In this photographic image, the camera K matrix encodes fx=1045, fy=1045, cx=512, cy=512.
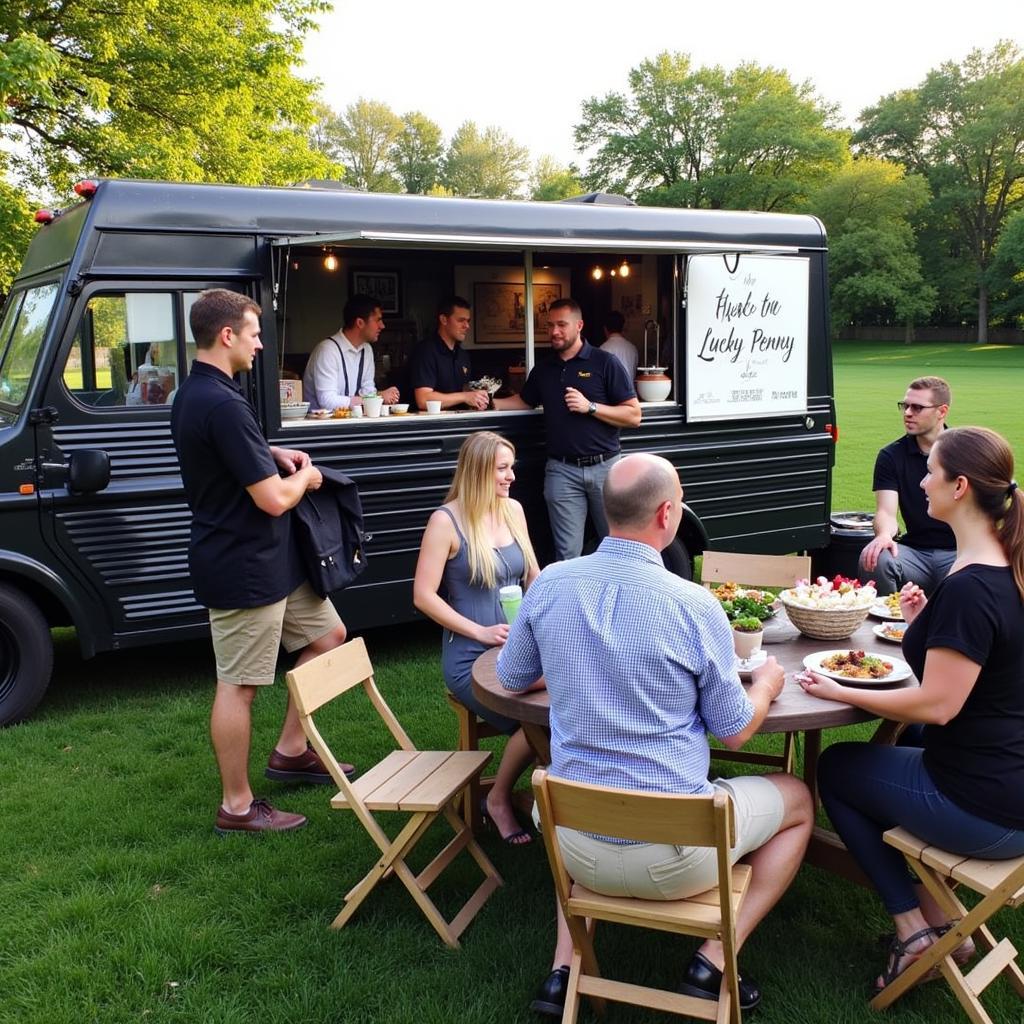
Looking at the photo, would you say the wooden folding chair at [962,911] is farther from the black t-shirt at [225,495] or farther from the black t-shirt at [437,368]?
the black t-shirt at [437,368]

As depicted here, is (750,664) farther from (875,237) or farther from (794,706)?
(875,237)

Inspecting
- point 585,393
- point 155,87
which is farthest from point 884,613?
point 155,87

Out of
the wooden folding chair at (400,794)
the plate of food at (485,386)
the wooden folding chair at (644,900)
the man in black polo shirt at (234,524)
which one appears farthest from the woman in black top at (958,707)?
the plate of food at (485,386)

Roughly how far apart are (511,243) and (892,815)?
4109mm

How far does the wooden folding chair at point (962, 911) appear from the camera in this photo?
8.70 feet

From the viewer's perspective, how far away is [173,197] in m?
5.25

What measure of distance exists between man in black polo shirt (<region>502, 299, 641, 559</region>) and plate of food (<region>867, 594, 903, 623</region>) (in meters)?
2.61

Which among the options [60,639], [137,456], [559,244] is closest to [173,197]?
[137,456]

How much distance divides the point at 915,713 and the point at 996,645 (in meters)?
0.27

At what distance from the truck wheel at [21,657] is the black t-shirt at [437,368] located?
283 cm

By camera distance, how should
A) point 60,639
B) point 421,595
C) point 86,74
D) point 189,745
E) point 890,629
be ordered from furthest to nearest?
point 86,74
point 60,639
point 189,745
point 421,595
point 890,629

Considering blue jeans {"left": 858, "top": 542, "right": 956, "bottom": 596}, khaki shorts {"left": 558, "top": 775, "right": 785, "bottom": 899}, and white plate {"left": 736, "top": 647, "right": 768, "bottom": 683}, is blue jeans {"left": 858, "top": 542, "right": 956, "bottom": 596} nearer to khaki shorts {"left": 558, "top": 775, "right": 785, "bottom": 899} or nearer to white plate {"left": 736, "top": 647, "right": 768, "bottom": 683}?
white plate {"left": 736, "top": 647, "right": 768, "bottom": 683}

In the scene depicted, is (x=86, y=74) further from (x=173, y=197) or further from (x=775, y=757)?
(x=775, y=757)

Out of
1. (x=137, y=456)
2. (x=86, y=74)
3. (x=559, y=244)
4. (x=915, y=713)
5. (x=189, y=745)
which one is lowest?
(x=189, y=745)
